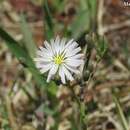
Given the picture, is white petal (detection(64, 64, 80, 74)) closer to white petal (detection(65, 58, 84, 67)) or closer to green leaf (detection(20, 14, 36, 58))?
white petal (detection(65, 58, 84, 67))

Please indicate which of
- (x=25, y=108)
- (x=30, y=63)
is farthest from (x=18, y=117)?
(x=30, y=63)

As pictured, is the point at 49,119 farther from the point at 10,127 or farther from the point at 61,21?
the point at 61,21

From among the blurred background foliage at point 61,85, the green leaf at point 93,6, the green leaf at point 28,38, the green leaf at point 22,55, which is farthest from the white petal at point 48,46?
the green leaf at point 93,6

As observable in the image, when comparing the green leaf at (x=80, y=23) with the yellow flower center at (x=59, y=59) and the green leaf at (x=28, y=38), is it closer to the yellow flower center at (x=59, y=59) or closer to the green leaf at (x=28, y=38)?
the green leaf at (x=28, y=38)

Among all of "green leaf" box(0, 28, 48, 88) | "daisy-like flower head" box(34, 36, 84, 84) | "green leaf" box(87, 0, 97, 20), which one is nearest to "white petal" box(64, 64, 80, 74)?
"daisy-like flower head" box(34, 36, 84, 84)

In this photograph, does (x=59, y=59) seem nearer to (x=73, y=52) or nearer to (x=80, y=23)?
(x=73, y=52)

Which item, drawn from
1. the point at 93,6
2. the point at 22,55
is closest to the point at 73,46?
the point at 22,55
